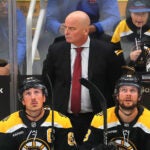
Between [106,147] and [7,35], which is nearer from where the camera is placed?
[106,147]

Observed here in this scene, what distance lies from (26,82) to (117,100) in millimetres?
714

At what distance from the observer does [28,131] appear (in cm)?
421

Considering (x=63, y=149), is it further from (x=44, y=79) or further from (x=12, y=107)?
(x=12, y=107)

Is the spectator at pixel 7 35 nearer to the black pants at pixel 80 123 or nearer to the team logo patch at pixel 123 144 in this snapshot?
the black pants at pixel 80 123

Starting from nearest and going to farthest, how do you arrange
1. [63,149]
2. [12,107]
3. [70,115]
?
1. [63,149]
2. [70,115]
3. [12,107]

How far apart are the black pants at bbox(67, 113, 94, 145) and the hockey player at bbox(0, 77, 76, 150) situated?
1.07 ft

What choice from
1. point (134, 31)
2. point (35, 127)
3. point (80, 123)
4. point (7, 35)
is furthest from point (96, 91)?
point (7, 35)

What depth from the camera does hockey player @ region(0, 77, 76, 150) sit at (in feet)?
13.7

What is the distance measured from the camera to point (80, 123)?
4609 millimetres

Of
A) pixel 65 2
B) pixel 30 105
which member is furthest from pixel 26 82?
pixel 65 2

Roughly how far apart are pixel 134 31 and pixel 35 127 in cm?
139

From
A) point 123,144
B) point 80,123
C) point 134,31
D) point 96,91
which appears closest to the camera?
point 96,91

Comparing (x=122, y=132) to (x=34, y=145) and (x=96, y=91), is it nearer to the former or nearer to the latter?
(x=96, y=91)

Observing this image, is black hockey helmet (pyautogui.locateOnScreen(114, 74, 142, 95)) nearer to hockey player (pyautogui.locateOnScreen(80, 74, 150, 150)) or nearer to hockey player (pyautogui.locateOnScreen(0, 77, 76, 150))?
hockey player (pyautogui.locateOnScreen(80, 74, 150, 150))
